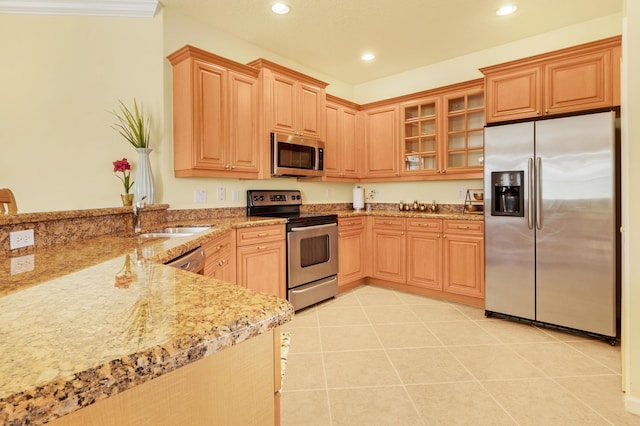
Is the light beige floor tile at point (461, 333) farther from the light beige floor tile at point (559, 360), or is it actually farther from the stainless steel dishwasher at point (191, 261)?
the stainless steel dishwasher at point (191, 261)

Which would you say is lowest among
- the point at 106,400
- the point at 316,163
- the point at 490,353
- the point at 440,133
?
the point at 490,353

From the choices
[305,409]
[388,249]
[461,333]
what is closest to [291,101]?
[388,249]

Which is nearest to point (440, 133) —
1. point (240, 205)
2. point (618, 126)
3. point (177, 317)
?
point (618, 126)

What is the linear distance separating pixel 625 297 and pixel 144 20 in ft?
12.9

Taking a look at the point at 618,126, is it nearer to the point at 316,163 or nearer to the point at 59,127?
the point at 316,163

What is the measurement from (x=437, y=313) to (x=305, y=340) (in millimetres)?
1372

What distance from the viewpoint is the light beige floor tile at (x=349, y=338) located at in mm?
2568

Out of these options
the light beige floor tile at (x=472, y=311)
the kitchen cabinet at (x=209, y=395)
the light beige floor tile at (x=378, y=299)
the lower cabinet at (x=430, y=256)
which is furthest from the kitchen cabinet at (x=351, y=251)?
the kitchen cabinet at (x=209, y=395)

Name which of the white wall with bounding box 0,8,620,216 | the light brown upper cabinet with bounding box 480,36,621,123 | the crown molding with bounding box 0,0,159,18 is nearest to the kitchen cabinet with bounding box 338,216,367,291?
the white wall with bounding box 0,8,620,216

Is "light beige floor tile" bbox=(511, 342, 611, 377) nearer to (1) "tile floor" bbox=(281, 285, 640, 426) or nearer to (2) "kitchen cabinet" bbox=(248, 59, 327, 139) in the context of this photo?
(1) "tile floor" bbox=(281, 285, 640, 426)

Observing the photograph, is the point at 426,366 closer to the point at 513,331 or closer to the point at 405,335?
the point at 405,335

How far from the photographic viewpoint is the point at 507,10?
117 inches

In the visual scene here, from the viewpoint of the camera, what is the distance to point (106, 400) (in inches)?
19.2

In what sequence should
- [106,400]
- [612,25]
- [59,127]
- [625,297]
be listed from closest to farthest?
[106,400] < [625,297] < [59,127] < [612,25]
